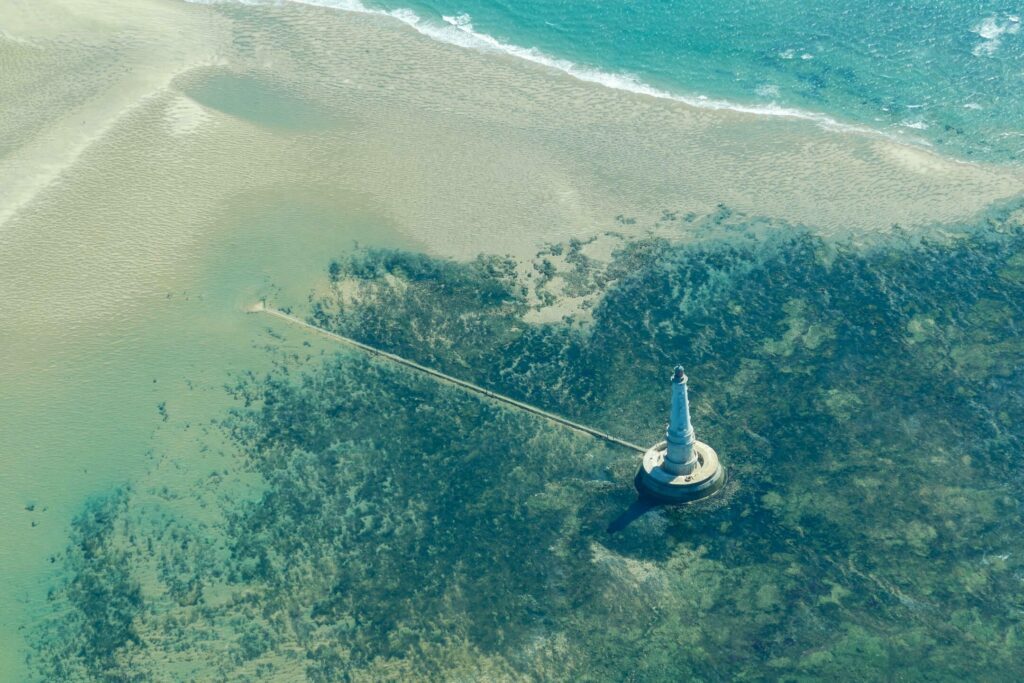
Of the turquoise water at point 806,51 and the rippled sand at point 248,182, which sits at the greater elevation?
the turquoise water at point 806,51

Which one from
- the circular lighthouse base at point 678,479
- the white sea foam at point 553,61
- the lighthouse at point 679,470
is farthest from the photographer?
the white sea foam at point 553,61

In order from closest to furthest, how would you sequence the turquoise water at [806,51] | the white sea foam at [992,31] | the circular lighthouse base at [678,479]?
1. the circular lighthouse base at [678,479]
2. the turquoise water at [806,51]
3. the white sea foam at [992,31]

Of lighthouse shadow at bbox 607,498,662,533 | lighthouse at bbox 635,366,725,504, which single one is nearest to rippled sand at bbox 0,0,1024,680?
lighthouse at bbox 635,366,725,504

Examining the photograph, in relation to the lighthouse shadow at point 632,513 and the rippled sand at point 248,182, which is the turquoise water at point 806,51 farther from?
the lighthouse shadow at point 632,513

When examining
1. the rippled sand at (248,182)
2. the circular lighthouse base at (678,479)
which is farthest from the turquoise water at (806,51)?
the circular lighthouse base at (678,479)

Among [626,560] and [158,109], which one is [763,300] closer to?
[626,560]

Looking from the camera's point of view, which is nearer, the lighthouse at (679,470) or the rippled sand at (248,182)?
the lighthouse at (679,470)

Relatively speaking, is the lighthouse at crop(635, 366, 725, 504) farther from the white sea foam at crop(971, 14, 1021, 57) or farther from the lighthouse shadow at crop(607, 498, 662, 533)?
the white sea foam at crop(971, 14, 1021, 57)
